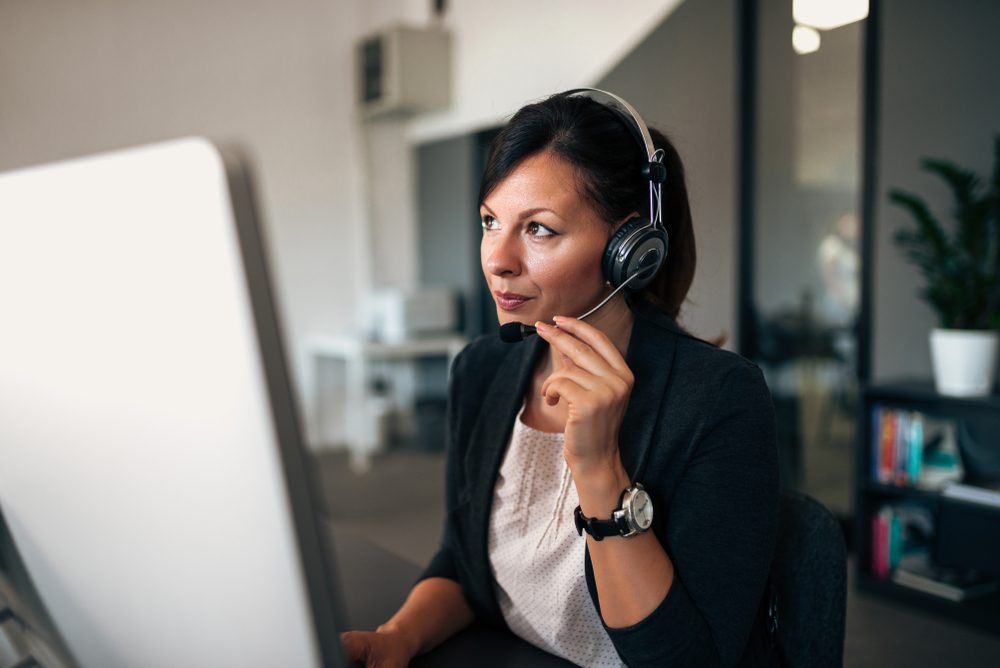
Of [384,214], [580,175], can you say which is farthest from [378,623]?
[384,214]

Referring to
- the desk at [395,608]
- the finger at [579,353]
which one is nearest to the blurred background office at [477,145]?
the finger at [579,353]

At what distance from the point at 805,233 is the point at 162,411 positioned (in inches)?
124

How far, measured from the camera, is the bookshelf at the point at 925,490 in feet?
7.84

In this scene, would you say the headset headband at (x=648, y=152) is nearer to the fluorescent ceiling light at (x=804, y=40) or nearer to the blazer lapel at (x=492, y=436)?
the blazer lapel at (x=492, y=436)

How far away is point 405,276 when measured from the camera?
541 centimetres

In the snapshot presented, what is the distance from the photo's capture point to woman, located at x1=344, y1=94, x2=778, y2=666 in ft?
2.69

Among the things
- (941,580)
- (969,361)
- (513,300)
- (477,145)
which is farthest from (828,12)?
(513,300)

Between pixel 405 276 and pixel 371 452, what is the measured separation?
1.28 meters

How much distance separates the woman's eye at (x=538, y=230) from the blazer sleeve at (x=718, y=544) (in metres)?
0.30

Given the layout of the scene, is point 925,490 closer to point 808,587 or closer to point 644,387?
point 808,587

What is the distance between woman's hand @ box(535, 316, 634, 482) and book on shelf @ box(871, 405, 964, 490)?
2.18 meters

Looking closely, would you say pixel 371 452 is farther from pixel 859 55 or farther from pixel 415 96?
pixel 859 55

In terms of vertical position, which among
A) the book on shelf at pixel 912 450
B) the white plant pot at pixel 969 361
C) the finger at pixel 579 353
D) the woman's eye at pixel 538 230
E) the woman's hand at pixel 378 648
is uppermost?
the woman's eye at pixel 538 230

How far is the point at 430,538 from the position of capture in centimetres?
340
